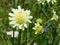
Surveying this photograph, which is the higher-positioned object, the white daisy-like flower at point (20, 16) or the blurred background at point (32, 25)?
the white daisy-like flower at point (20, 16)

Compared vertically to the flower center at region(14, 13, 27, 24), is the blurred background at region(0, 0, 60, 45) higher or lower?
lower

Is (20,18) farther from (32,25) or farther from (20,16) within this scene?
(32,25)

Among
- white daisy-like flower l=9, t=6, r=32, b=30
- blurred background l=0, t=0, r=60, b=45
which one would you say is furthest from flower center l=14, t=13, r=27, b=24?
blurred background l=0, t=0, r=60, b=45

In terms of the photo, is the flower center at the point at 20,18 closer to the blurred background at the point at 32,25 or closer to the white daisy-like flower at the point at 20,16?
the white daisy-like flower at the point at 20,16

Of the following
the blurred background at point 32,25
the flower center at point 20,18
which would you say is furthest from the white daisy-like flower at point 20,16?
the blurred background at point 32,25

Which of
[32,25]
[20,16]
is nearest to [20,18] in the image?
[20,16]

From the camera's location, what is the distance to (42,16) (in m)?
1.86

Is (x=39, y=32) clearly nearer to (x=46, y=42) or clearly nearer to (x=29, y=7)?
(x=46, y=42)

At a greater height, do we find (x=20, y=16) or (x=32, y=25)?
(x=20, y=16)

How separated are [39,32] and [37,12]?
20.7 inches

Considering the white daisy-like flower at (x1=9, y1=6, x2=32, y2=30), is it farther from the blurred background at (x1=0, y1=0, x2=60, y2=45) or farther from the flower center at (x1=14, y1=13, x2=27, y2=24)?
the blurred background at (x1=0, y1=0, x2=60, y2=45)

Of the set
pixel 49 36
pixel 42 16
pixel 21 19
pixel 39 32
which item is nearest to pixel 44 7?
pixel 42 16

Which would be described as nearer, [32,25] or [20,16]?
[20,16]

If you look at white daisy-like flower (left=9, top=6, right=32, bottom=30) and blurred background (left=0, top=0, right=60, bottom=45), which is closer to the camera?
white daisy-like flower (left=9, top=6, right=32, bottom=30)
